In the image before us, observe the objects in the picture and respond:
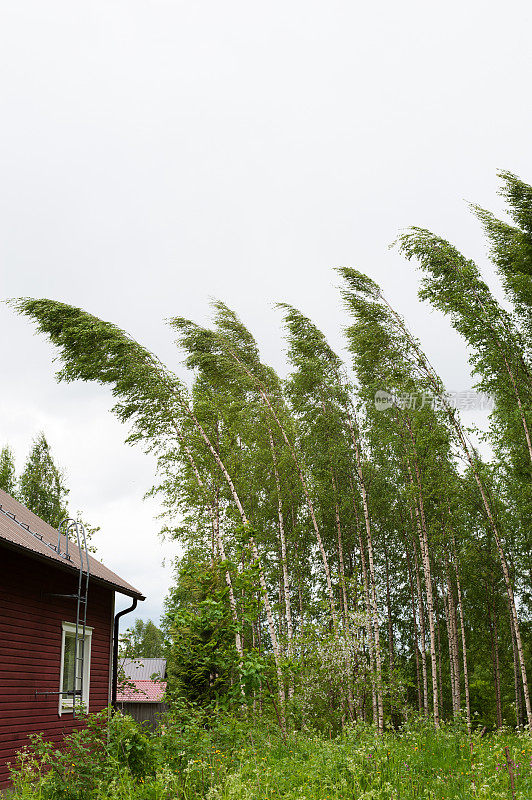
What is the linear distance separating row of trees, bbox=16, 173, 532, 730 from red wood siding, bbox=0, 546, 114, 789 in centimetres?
206

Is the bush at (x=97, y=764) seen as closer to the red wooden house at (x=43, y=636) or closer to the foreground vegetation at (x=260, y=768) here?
the foreground vegetation at (x=260, y=768)

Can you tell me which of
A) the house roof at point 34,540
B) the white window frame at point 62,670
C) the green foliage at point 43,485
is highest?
the green foliage at point 43,485

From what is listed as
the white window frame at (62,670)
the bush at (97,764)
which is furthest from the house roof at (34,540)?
the bush at (97,764)

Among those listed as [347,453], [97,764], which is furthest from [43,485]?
[97,764]

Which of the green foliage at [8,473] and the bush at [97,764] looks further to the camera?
the green foliage at [8,473]

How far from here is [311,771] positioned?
221 inches

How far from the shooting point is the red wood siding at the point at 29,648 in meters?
7.66

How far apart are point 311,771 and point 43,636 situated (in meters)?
4.49

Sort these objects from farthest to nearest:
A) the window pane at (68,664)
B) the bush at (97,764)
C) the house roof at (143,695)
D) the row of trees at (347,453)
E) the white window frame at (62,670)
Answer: the house roof at (143,695), the row of trees at (347,453), the window pane at (68,664), the white window frame at (62,670), the bush at (97,764)

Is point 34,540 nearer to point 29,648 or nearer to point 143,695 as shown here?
point 29,648

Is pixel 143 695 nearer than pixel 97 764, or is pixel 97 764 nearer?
pixel 97 764

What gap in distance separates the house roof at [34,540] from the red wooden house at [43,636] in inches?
0.4

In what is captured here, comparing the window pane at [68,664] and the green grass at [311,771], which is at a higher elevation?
the window pane at [68,664]

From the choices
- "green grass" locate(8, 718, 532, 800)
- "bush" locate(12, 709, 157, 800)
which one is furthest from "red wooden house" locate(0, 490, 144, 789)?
"green grass" locate(8, 718, 532, 800)
